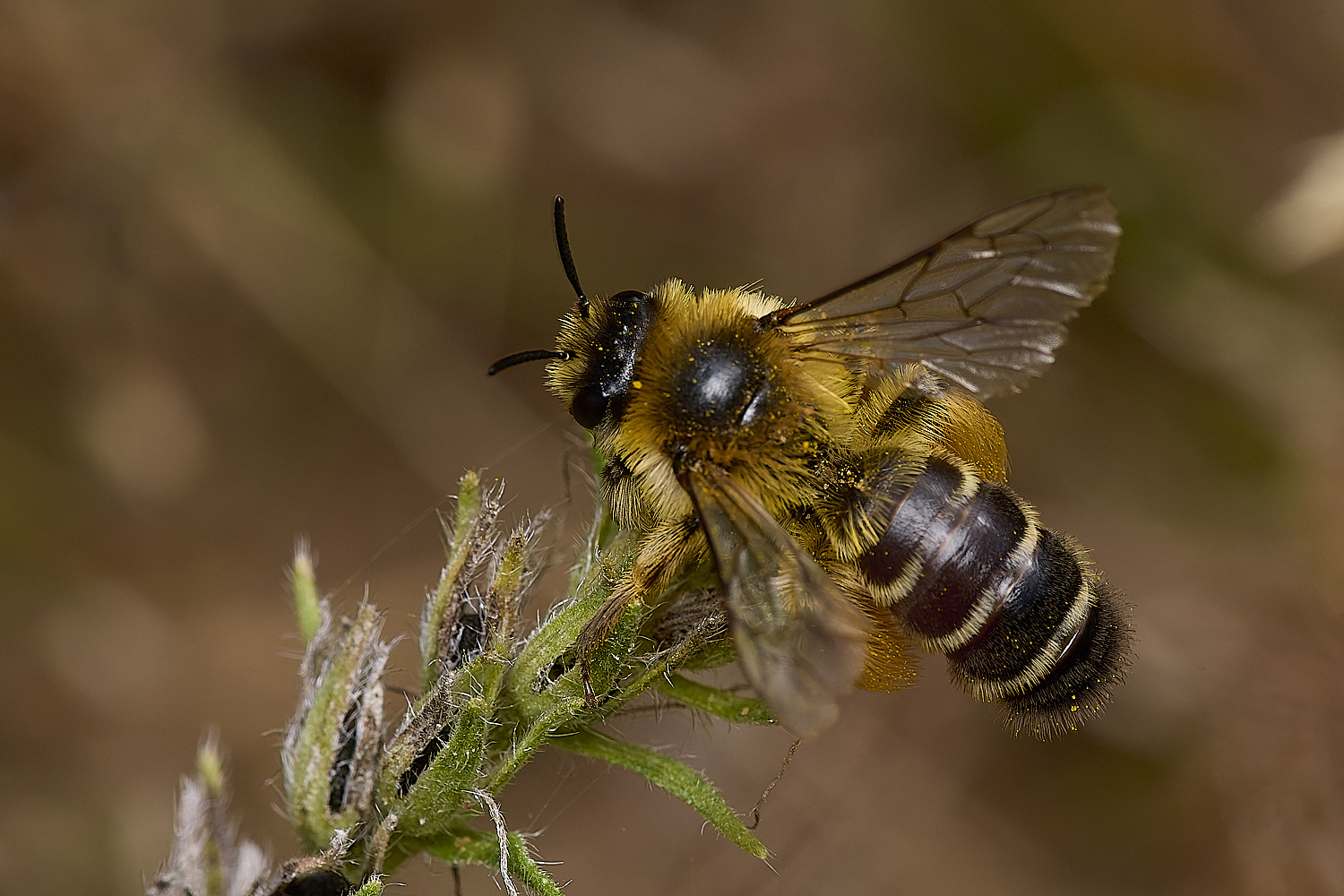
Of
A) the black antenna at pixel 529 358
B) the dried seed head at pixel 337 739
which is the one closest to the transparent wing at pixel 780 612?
the black antenna at pixel 529 358

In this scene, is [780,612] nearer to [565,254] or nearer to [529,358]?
[529,358]

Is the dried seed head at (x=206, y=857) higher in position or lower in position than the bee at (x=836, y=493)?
lower

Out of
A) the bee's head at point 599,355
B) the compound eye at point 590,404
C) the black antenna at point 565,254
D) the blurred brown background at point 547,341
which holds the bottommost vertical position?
the blurred brown background at point 547,341

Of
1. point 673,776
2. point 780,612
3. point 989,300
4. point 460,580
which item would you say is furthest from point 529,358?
point 989,300

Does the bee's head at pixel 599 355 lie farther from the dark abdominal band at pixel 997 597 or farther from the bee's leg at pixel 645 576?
the dark abdominal band at pixel 997 597

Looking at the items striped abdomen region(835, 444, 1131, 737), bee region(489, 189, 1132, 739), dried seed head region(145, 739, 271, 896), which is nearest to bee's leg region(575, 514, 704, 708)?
bee region(489, 189, 1132, 739)

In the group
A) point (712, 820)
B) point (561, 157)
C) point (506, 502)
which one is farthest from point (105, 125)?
point (712, 820)

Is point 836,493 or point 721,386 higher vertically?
point 721,386
